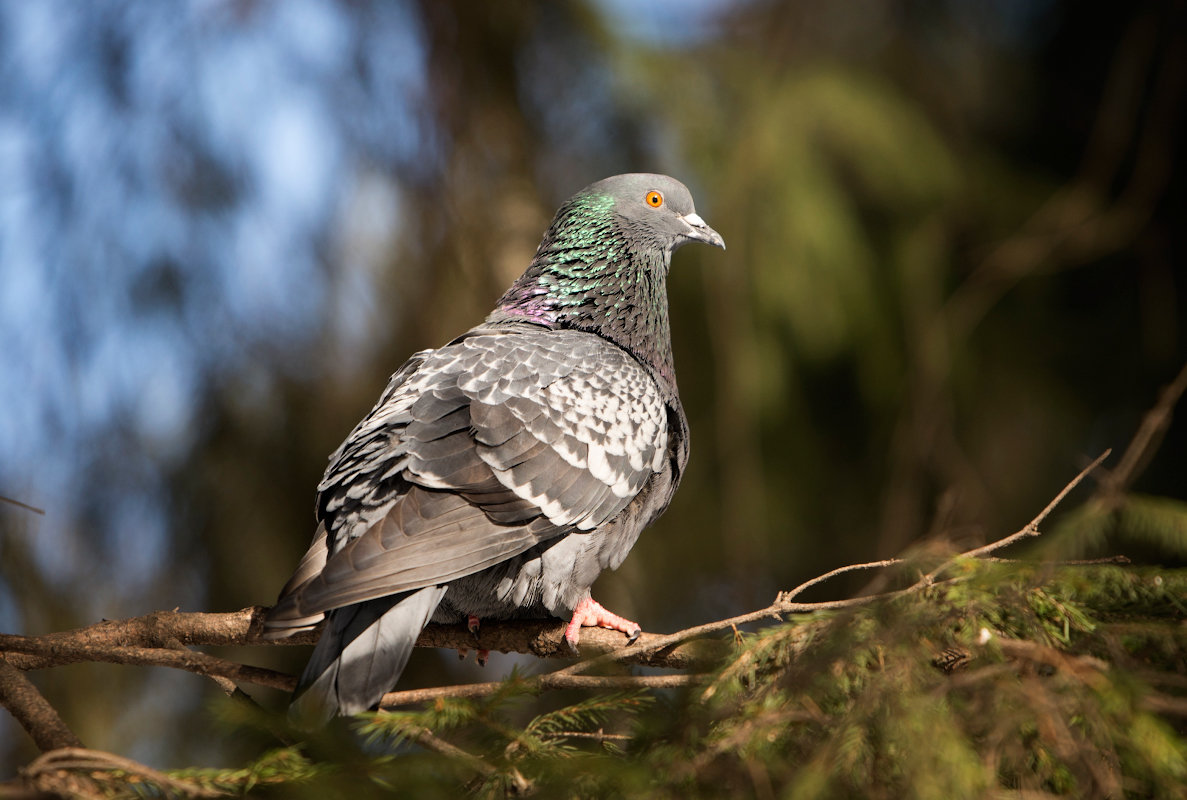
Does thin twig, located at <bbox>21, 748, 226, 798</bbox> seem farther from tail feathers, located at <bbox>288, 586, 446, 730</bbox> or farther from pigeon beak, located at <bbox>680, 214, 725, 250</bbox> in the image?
pigeon beak, located at <bbox>680, 214, 725, 250</bbox>

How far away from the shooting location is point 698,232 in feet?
15.3

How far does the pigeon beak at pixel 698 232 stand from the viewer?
4.64 metres

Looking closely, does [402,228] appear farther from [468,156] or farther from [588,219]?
[588,219]

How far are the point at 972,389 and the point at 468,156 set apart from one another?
363cm

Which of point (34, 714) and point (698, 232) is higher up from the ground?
point (698, 232)

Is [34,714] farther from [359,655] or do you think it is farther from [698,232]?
[698,232]

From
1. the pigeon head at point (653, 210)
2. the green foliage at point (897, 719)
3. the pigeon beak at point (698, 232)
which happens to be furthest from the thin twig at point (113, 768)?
the pigeon beak at point (698, 232)

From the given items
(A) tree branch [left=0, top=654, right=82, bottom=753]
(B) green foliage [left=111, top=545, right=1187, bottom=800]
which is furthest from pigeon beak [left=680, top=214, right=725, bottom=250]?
(A) tree branch [left=0, top=654, right=82, bottom=753]

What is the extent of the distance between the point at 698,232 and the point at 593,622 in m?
2.10

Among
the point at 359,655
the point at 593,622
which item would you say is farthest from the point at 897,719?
the point at 593,622

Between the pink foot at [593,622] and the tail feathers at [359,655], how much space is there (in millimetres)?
574

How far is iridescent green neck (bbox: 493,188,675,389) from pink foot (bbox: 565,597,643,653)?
4.05ft

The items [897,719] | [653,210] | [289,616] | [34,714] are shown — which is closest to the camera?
[897,719]

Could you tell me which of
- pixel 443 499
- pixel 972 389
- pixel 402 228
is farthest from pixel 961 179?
pixel 443 499
